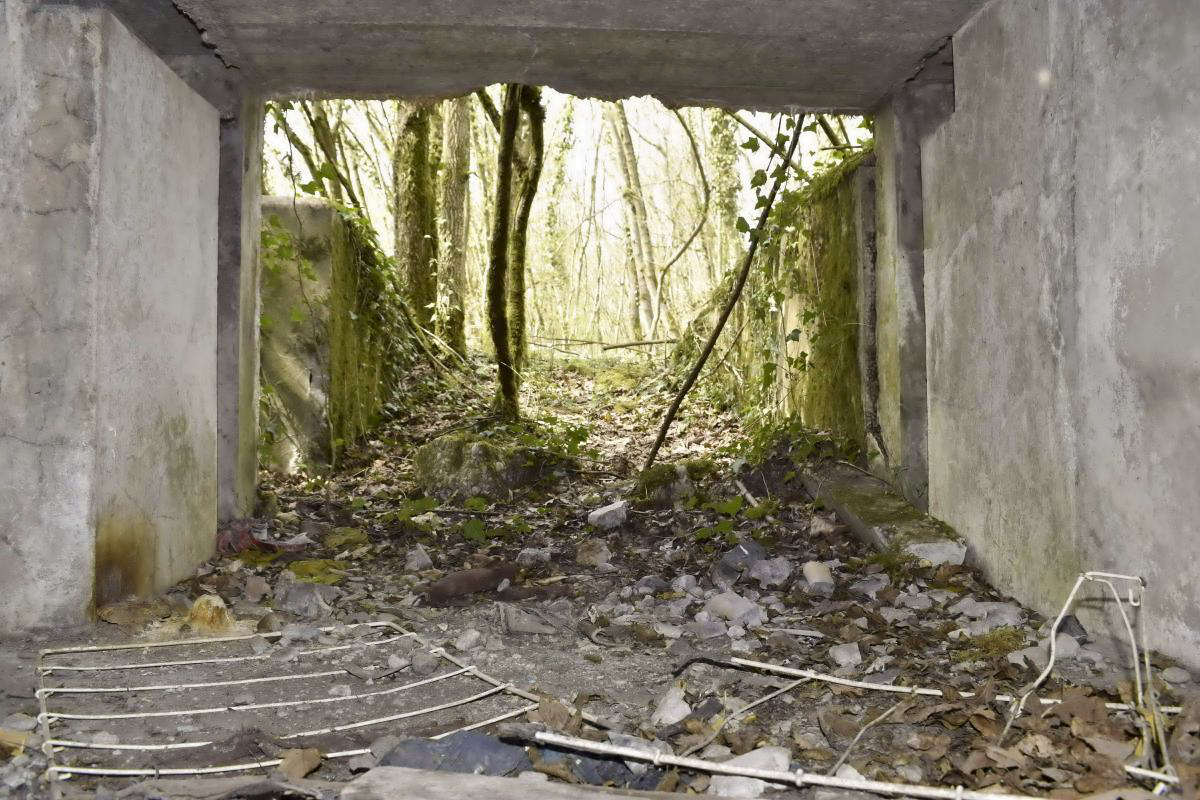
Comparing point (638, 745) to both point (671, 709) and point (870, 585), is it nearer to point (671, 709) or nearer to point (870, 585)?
point (671, 709)

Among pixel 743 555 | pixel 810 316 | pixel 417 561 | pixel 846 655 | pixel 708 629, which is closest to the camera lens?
pixel 846 655

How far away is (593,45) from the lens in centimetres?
453

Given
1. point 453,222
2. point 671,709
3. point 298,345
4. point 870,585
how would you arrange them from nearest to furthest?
point 671,709 → point 870,585 → point 298,345 → point 453,222

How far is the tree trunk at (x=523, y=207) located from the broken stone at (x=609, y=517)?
12.5ft

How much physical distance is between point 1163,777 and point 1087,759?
0.19m

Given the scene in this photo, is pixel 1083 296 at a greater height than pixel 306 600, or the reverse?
pixel 1083 296

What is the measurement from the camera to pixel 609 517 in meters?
5.76

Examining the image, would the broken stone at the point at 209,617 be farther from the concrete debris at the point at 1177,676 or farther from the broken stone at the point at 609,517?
the concrete debris at the point at 1177,676

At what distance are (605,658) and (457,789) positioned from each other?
53.4 inches

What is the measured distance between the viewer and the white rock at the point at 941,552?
14.0ft

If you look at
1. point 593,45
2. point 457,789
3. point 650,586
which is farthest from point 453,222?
point 457,789

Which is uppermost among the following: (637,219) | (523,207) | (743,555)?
(637,219)

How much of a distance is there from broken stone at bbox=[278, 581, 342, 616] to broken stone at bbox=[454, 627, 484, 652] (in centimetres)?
78

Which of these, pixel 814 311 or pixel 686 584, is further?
pixel 814 311
